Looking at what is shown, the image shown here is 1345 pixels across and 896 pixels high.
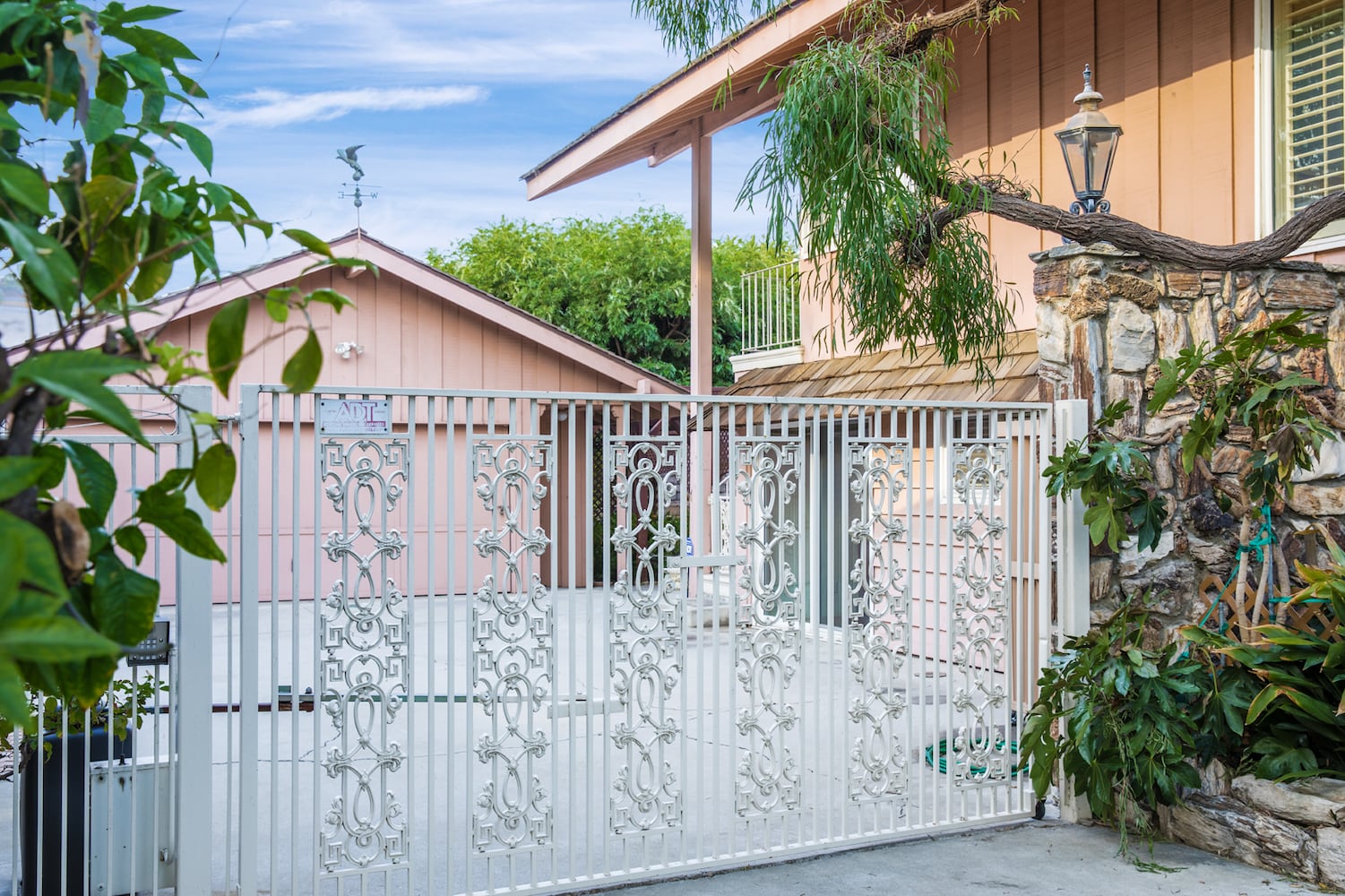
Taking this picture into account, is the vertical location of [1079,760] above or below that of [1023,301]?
below

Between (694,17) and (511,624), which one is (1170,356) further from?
(694,17)

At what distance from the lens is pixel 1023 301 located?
7.37 m

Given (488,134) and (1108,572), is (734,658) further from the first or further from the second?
(488,134)

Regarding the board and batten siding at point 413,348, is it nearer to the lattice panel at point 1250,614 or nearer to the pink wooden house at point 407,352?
the pink wooden house at point 407,352

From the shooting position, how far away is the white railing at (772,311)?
10.0 meters

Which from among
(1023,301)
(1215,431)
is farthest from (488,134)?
(1215,431)

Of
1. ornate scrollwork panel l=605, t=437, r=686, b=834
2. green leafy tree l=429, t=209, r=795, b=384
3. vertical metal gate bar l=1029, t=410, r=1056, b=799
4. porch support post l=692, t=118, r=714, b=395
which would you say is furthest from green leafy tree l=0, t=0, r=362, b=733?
green leafy tree l=429, t=209, r=795, b=384

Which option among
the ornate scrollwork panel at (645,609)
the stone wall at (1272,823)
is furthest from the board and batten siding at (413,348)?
the stone wall at (1272,823)

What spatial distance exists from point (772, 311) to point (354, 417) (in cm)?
733

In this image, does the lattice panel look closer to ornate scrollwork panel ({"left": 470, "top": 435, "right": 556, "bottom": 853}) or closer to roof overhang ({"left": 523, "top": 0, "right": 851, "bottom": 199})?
ornate scrollwork panel ({"left": 470, "top": 435, "right": 556, "bottom": 853})

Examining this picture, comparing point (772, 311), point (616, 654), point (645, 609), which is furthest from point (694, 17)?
point (772, 311)

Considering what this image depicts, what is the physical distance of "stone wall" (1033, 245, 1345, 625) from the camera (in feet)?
15.5

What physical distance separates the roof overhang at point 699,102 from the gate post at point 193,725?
408 centimetres

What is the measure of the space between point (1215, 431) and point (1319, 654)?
898 mm
